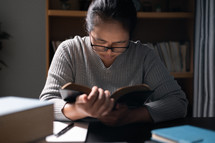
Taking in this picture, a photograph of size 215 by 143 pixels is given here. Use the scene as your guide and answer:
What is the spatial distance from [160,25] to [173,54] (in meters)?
0.37

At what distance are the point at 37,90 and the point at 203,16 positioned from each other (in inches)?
73.3

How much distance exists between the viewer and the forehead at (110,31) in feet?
3.83

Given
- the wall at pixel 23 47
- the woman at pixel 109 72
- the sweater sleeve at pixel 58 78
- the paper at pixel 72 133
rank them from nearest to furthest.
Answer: the paper at pixel 72 133 → the woman at pixel 109 72 → the sweater sleeve at pixel 58 78 → the wall at pixel 23 47

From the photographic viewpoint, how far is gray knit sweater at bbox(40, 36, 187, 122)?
4.13 feet

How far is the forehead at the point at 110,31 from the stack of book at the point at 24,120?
19.8 inches

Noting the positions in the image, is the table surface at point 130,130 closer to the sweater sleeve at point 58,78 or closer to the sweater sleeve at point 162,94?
the sweater sleeve at point 162,94

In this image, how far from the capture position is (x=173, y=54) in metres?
2.31

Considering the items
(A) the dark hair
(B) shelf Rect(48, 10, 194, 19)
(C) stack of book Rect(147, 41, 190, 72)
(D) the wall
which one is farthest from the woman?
(D) the wall

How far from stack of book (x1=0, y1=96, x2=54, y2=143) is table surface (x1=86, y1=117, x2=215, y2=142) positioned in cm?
15

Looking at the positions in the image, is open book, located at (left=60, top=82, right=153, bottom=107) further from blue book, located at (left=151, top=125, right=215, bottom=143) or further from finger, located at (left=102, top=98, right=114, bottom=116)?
blue book, located at (left=151, top=125, right=215, bottom=143)

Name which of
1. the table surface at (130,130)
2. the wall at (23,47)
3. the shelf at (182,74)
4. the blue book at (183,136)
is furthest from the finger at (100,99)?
the wall at (23,47)

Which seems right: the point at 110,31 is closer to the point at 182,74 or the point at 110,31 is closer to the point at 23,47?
the point at 182,74

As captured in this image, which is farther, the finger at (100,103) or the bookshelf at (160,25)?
the bookshelf at (160,25)

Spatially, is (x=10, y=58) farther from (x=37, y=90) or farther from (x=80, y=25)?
(x=80, y=25)
